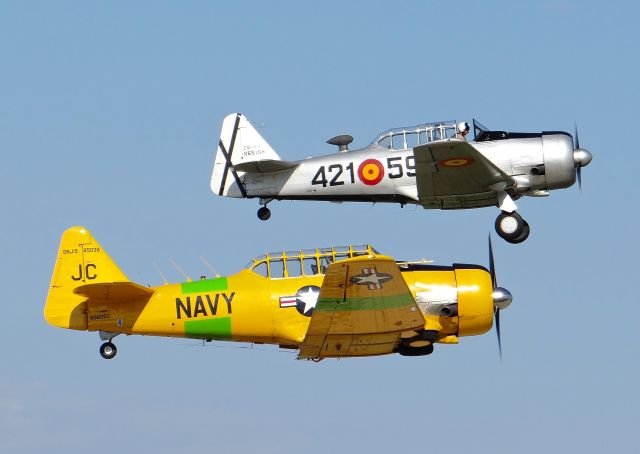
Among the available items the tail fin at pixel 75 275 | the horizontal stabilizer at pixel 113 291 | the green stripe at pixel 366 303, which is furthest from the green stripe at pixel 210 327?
the green stripe at pixel 366 303

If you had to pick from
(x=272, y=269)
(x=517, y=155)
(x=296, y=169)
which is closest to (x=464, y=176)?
(x=517, y=155)

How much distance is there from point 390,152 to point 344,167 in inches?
37.6

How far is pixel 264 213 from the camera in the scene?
32.7m

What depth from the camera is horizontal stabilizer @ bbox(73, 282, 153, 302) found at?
25406 mm

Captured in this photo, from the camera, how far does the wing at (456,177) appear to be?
2933 cm

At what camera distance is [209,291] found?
2597 centimetres

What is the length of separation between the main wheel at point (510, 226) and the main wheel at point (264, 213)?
4.91 metres

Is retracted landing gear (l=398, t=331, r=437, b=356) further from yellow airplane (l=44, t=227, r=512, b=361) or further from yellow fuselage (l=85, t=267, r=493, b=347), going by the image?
yellow fuselage (l=85, t=267, r=493, b=347)

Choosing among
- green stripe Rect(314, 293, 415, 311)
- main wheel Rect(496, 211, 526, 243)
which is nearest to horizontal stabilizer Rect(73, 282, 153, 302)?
green stripe Rect(314, 293, 415, 311)

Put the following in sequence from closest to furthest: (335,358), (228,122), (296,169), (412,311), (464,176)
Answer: (412,311)
(335,358)
(464,176)
(296,169)
(228,122)

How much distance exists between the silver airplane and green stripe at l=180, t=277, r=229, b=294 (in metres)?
5.14

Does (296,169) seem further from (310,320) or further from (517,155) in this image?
(310,320)

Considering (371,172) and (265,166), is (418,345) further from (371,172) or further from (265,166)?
(265,166)

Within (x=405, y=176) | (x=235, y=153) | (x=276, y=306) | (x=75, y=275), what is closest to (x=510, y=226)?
(x=405, y=176)
